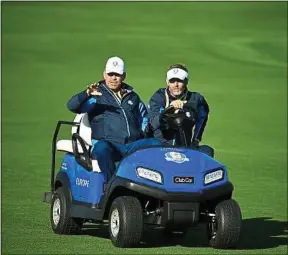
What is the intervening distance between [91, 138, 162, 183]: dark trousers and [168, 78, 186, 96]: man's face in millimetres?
512

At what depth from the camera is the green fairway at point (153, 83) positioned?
12320 millimetres

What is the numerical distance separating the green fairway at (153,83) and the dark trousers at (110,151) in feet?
2.22

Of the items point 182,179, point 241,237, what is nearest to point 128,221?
point 182,179

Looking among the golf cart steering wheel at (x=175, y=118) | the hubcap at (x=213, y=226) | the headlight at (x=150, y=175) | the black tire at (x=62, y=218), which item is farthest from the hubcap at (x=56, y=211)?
the hubcap at (x=213, y=226)

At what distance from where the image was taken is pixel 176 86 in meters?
11.5

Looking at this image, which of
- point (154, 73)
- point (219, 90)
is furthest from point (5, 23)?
point (219, 90)

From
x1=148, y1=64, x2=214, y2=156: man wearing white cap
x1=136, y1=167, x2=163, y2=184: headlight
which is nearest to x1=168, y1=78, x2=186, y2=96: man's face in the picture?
x1=148, y1=64, x2=214, y2=156: man wearing white cap

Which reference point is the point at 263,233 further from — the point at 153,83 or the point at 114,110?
the point at 153,83

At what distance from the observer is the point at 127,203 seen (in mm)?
10609

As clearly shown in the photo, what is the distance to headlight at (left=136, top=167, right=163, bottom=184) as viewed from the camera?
416 inches

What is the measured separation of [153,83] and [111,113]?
1913cm

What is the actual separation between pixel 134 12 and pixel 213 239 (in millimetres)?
34792

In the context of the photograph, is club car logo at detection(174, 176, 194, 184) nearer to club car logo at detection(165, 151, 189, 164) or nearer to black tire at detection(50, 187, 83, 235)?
club car logo at detection(165, 151, 189, 164)

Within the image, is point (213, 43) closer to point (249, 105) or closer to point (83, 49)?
point (83, 49)
